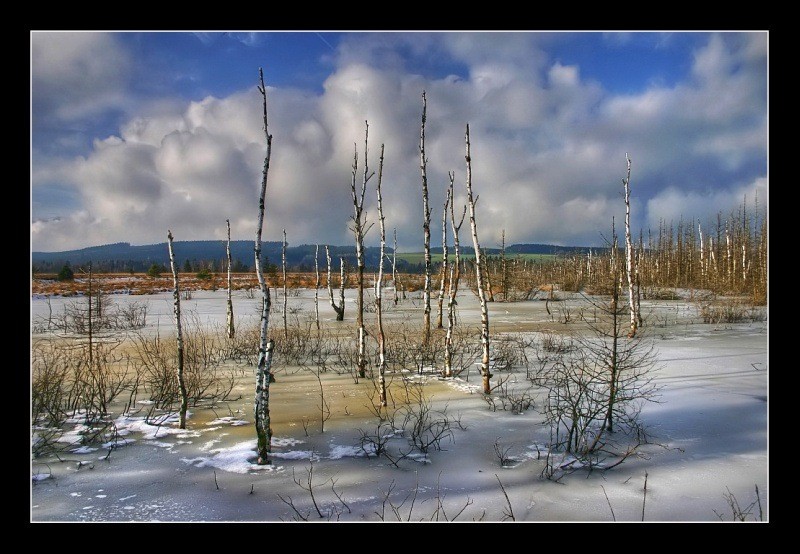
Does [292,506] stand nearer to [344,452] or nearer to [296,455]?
[296,455]

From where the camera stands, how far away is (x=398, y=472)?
538 cm

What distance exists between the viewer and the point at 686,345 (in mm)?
13961

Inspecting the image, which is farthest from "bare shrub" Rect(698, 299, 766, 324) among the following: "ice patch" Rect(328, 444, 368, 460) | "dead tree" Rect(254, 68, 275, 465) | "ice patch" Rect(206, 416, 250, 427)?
"dead tree" Rect(254, 68, 275, 465)

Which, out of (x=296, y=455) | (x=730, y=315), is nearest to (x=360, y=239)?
(x=296, y=455)

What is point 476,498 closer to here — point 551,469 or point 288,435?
point 551,469

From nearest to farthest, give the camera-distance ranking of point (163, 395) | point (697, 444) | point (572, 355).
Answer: point (697, 444) → point (163, 395) → point (572, 355)

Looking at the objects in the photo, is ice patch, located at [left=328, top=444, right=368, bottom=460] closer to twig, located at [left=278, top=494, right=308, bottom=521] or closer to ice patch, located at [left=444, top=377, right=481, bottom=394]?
twig, located at [left=278, top=494, right=308, bottom=521]

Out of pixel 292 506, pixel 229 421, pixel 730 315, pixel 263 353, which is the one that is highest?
pixel 263 353

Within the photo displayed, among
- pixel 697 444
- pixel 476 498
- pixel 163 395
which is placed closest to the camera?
pixel 476 498

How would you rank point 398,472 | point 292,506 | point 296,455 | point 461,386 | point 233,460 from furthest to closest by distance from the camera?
point 461,386
point 296,455
point 233,460
point 398,472
point 292,506

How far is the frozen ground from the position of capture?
4.48 metres
